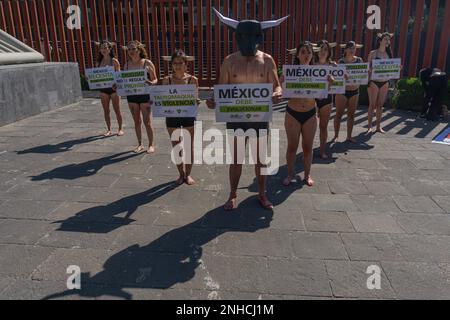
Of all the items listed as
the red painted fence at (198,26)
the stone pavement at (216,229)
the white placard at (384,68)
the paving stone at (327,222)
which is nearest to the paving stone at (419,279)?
the stone pavement at (216,229)

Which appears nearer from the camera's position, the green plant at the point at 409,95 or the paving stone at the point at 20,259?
the paving stone at the point at 20,259

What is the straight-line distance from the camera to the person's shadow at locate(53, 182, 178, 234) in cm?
398

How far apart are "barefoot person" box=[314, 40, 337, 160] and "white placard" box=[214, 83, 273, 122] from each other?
1.64 meters

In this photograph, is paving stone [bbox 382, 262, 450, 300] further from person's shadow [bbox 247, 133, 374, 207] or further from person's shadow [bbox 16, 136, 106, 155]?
person's shadow [bbox 16, 136, 106, 155]

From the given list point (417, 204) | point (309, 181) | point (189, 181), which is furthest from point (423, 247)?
point (189, 181)

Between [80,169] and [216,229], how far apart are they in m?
2.89

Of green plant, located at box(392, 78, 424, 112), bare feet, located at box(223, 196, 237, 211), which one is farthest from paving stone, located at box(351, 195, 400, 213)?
green plant, located at box(392, 78, 424, 112)

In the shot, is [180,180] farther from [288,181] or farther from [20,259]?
[20,259]

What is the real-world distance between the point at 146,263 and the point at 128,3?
1129 centimetres

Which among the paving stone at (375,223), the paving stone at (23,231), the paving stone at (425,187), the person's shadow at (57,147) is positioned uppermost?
the person's shadow at (57,147)

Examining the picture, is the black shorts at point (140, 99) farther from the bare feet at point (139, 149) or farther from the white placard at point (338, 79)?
the white placard at point (338, 79)

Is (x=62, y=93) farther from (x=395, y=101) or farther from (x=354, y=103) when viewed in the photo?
(x=395, y=101)

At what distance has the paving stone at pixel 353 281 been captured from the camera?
115 inches

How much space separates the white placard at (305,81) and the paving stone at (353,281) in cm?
233
